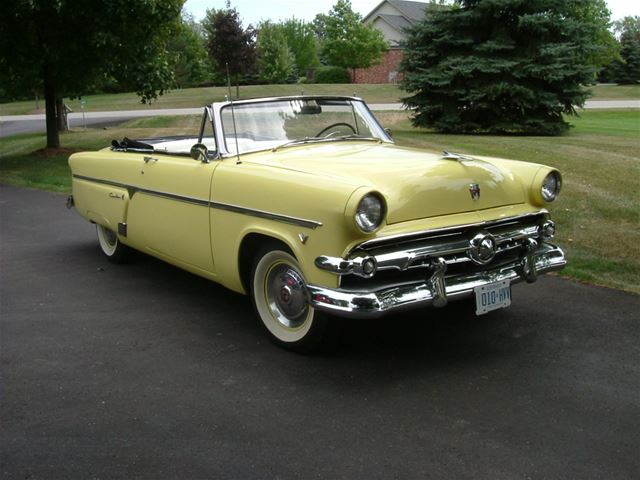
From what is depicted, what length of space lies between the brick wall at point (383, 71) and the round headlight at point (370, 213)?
165 ft

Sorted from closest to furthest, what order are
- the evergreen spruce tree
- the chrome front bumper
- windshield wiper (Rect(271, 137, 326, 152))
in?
the chrome front bumper → windshield wiper (Rect(271, 137, 326, 152)) → the evergreen spruce tree

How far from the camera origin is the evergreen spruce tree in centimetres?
1756

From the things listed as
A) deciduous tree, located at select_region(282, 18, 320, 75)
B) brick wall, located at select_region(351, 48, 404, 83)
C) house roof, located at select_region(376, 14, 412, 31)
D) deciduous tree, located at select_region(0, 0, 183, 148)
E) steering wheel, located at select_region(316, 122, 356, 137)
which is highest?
house roof, located at select_region(376, 14, 412, 31)

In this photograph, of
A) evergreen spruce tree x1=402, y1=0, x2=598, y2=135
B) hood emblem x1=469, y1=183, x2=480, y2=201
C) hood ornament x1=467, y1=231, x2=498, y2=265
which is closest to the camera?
hood ornament x1=467, y1=231, x2=498, y2=265

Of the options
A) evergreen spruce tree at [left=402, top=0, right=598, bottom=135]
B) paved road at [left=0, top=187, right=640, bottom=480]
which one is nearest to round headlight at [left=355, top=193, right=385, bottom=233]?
paved road at [left=0, top=187, right=640, bottom=480]

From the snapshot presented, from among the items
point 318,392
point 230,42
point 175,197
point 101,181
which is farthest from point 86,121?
point 318,392

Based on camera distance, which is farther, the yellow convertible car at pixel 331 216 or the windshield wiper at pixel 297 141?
the windshield wiper at pixel 297 141

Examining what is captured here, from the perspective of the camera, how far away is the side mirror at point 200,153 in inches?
185

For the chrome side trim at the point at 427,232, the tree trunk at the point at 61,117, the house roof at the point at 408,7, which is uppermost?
the house roof at the point at 408,7

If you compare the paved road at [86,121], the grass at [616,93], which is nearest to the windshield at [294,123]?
the paved road at [86,121]

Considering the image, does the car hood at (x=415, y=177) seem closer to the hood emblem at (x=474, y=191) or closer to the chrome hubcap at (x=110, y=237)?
the hood emblem at (x=474, y=191)

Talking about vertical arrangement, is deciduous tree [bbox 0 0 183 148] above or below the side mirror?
above

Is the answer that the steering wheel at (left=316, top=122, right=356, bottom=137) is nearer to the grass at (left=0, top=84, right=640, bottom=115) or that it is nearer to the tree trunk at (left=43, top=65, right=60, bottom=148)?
the tree trunk at (left=43, top=65, right=60, bottom=148)

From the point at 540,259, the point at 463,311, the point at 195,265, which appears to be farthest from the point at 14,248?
the point at 540,259
